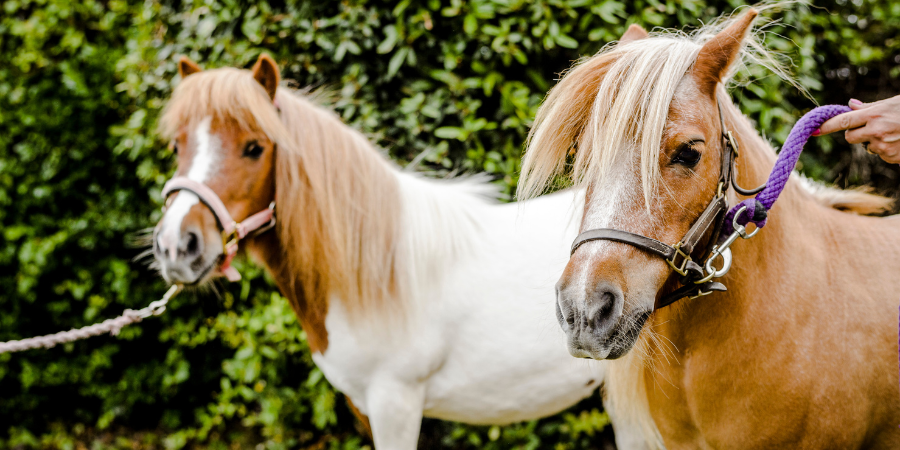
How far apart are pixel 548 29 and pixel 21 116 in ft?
13.0

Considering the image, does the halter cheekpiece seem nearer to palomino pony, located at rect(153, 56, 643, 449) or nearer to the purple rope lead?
the purple rope lead

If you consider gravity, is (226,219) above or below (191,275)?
above

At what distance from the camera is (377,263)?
86.6 inches

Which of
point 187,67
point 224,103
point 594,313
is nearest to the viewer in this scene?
point 594,313

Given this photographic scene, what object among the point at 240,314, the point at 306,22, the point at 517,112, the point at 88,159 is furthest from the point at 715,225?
the point at 88,159

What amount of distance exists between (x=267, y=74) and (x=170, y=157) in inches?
68.5

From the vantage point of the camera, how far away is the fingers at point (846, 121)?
129 centimetres

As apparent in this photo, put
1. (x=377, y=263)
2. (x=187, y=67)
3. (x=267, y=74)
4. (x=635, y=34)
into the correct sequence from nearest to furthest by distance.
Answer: (x=635, y=34) < (x=267, y=74) < (x=377, y=263) < (x=187, y=67)

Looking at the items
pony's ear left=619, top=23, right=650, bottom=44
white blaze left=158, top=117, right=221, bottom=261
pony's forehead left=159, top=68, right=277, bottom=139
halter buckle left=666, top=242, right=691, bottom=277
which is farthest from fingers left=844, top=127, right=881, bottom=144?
white blaze left=158, top=117, right=221, bottom=261

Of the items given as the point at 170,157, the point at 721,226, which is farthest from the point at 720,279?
the point at 170,157

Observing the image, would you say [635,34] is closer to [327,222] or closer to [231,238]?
[327,222]

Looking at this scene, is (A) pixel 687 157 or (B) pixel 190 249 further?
(B) pixel 190 249

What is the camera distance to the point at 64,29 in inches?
161

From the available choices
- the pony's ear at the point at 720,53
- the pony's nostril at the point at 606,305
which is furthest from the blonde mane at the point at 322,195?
the pony's ear at the point at 720,53
